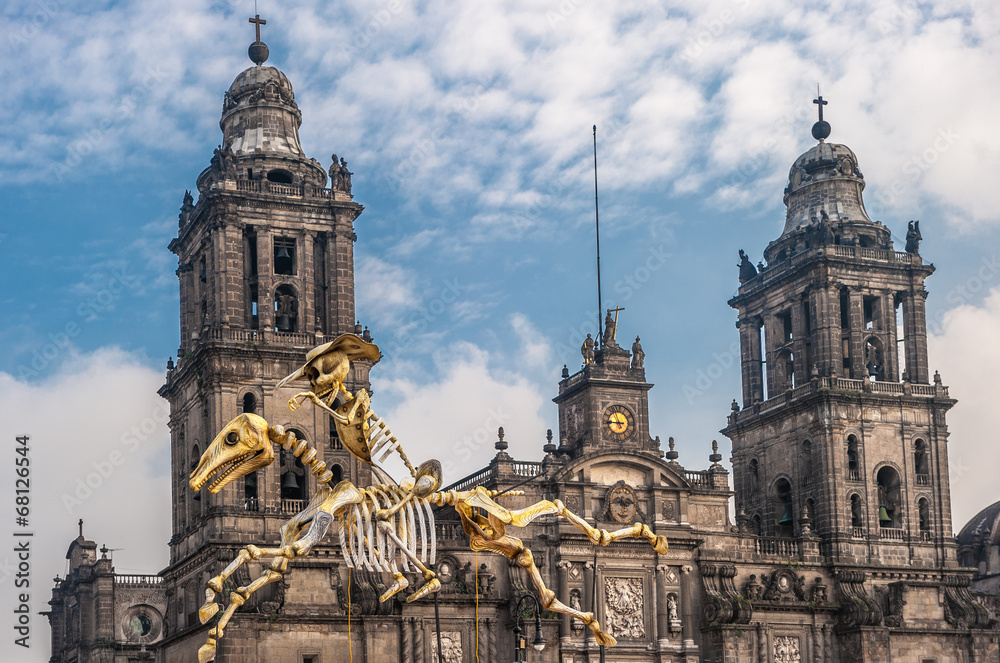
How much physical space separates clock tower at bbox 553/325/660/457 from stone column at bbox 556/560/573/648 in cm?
446

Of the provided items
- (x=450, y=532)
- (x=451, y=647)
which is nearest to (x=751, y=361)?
(x=450, y=532)

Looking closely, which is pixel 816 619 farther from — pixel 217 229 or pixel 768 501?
pixel 217 229

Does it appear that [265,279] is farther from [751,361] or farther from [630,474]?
[751,361]

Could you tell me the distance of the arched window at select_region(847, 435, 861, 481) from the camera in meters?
67.9

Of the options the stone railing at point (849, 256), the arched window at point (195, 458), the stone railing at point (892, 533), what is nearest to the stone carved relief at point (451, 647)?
the arched window at point (195, 458)

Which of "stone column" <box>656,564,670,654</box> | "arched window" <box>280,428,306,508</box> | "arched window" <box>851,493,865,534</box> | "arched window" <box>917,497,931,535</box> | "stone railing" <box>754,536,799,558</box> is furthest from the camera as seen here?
"arched window" <box>917,497,931,535</box>

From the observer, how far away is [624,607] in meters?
63.2

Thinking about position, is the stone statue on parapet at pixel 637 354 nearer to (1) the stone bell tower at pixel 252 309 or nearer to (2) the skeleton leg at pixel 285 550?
(1) the stone bell tower at pixel 252 309

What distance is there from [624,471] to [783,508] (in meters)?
10.1

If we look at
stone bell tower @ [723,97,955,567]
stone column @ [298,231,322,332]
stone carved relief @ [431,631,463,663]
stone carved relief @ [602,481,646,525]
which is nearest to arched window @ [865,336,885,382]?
stone bell tower @ [723,97,955,567]

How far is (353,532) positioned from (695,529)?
33955 mm

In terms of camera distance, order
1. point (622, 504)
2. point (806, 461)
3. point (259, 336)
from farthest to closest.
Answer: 1. point (806, 461)
2. point (622, 504)
3. point (259, 336)

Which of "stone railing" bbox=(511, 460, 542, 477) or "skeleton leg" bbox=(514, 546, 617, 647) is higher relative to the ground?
"stone railing" bbox=(511, 460, 542, 477)

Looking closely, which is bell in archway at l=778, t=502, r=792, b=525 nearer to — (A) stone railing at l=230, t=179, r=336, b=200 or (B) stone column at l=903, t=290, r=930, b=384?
(B) stone column at l=903, t=290, r=930, b=384
